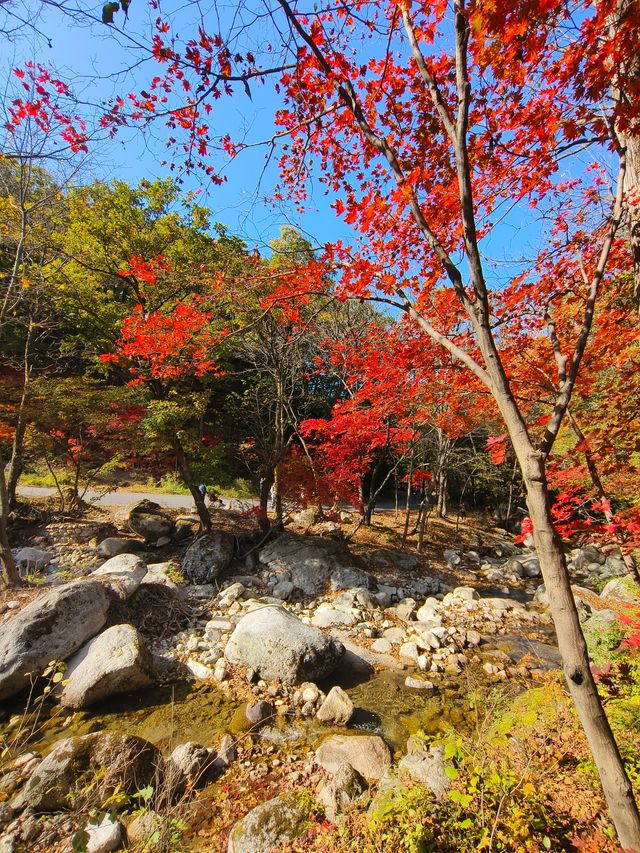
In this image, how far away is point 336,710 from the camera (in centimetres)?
451

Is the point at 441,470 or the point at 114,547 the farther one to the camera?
the point at 441,470

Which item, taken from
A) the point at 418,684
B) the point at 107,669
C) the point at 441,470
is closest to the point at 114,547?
the point at 107,669

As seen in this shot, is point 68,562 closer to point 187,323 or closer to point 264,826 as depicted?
point 187,323

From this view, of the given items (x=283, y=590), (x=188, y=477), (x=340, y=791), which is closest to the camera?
(x=340, y=791)

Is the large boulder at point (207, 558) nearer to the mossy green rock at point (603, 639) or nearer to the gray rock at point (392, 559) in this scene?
the gray rock at point (392, 559)

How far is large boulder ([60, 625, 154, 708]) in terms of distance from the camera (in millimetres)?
4539

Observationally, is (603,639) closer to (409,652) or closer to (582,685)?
(409,652)

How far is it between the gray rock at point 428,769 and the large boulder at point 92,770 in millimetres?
2200

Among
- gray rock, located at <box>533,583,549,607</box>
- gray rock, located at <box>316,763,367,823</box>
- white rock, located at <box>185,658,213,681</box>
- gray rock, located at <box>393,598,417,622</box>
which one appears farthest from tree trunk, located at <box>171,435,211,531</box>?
gray rock, located at <box>533,583,549,607</box>

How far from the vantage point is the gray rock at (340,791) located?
3074mm

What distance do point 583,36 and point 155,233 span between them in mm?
9136

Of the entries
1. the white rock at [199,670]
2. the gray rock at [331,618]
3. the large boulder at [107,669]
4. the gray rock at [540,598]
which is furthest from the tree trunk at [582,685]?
the gray rock at [540,598]

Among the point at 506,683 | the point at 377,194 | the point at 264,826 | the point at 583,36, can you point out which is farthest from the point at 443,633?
the point at 583,36

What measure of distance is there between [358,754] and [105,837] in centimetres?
227
